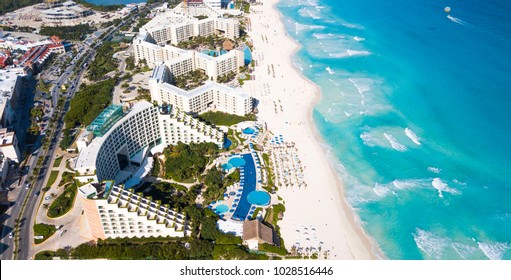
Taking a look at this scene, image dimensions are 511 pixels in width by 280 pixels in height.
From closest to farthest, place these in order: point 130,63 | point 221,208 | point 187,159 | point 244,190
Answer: point 221,208
point 244,190
point 187,159
point 130,63

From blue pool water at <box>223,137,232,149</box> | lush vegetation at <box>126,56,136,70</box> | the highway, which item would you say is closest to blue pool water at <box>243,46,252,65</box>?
lush vegetation at <box>126,56,136,70</box>

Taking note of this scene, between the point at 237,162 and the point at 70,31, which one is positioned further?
the point at 70,31

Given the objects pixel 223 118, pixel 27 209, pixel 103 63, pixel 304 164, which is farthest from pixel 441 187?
pixel 103 63

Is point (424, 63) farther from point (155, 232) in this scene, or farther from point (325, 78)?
point (155, 232)

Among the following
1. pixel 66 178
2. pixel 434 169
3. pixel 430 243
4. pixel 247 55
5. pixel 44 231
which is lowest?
pixel 247 55

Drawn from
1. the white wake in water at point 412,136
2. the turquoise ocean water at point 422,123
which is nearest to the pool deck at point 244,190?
the turquoise ocean water at point 422,123

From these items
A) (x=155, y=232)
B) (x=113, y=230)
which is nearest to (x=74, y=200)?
(x=113, y=230)

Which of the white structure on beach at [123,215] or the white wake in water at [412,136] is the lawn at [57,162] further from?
the white wake in water at [412,136]

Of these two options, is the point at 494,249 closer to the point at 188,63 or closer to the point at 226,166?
the point at 226,166
